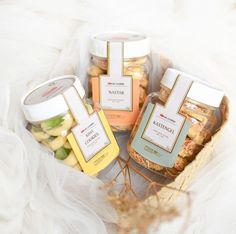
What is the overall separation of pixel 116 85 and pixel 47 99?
12 cm

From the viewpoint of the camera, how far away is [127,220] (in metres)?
0.54

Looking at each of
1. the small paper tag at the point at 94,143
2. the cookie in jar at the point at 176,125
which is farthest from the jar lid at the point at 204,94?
the small paper tag at the point at 94,143

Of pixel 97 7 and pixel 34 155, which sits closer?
pixel 34 155

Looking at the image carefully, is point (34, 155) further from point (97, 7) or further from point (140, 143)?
point (97, 7)

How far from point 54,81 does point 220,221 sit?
0.33m

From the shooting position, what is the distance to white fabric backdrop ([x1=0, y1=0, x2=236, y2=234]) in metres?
0.60

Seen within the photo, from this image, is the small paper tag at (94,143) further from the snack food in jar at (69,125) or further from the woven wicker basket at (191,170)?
the woven wicker basket at (191,170)

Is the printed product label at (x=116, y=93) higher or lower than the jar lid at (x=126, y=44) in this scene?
lower

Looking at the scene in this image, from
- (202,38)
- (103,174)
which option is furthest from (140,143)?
(202,38)

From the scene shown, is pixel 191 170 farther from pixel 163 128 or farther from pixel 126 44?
pixel 126 44

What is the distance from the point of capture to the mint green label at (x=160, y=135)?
0.62 meters

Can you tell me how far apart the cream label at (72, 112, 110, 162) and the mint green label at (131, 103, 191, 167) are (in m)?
0.05

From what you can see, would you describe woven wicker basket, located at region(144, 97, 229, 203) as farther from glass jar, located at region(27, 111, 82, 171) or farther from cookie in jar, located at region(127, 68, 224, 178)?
glass jar, located at region(27, 111, 82, 171)

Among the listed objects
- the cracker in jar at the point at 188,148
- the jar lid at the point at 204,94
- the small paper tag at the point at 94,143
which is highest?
the jar lid at the point at 204,94
